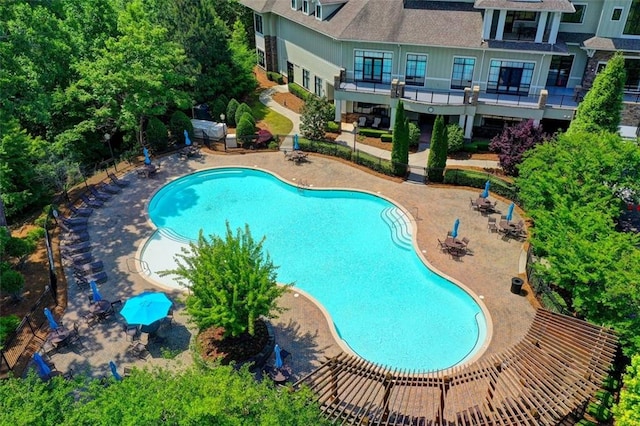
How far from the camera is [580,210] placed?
20.3 m

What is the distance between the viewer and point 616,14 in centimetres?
3173

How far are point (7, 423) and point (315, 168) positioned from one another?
80.2 feet

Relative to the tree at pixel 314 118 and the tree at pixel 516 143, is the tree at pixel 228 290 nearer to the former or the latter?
the tree at pixel 314 118

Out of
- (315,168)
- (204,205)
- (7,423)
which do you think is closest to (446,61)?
(315,168)

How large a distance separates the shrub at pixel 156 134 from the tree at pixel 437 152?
1940cm

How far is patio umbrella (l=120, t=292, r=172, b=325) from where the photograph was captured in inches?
741

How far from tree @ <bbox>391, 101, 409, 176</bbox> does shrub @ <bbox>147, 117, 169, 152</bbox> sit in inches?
668

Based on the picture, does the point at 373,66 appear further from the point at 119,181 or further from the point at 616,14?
the point at 119,181

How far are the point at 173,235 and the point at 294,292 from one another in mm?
8907

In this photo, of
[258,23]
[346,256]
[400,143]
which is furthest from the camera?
[258,23]

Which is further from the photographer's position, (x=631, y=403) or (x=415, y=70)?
(x=415, y=70)

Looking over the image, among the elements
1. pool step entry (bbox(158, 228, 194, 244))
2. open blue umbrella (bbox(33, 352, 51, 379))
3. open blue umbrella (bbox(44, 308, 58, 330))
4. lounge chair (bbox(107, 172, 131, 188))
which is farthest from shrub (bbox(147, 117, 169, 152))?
open blue umbrella (bbox(33, 352, 51, 379))

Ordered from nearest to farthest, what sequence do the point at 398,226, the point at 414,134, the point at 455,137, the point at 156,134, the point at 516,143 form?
the point at 398,226 < the point at 516,143 < the point at 455,137 < the point at 156,134 < the point at 414,134

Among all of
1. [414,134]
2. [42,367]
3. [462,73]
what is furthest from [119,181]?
[462,73]
